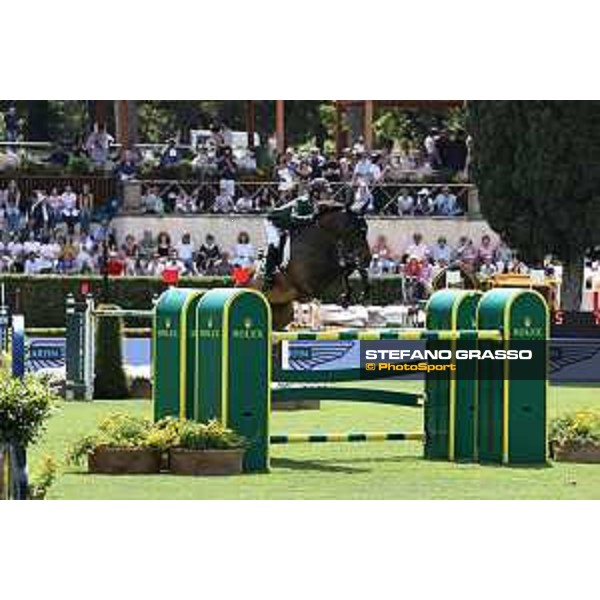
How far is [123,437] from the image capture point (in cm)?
1448

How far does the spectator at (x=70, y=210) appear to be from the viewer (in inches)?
1374

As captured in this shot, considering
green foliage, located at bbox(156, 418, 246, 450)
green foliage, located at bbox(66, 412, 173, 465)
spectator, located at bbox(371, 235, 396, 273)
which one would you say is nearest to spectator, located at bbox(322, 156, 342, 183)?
spectator, located at bbox(371, 235, 396, 273)

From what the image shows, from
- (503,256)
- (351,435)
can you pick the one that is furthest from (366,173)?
(351,435)

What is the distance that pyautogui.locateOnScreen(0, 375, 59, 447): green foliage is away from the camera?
1160 cm

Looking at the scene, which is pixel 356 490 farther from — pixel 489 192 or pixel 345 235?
pixel 489 192

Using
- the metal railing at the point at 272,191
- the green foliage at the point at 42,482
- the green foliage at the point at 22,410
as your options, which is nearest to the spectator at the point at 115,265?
the metal railing at the point at 272,191

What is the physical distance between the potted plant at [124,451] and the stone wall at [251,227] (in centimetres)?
2204

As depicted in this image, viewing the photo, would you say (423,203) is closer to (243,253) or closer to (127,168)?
(243,253)

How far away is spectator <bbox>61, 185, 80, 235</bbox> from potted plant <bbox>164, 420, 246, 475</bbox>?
2068 cm

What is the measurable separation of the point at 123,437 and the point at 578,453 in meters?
3.56

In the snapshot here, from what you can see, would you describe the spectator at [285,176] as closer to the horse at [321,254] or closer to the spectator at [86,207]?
the spectator at [86,207]

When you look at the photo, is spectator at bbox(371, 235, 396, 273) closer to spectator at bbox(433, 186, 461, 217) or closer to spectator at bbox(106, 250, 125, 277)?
spectator at bbox(433, 186, 461, 217)

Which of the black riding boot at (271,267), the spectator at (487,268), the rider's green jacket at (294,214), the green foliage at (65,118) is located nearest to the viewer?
the rider's green jacket at (294,214)
